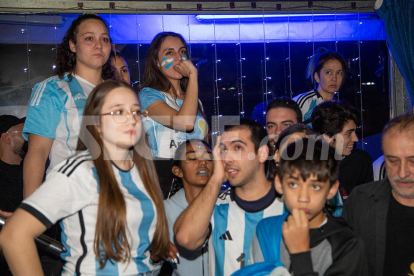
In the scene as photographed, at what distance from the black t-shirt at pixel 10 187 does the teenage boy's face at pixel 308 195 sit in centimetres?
188

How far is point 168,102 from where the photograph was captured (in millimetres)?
2416

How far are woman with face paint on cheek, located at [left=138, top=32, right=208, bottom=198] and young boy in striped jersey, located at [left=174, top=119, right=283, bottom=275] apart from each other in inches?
15.8

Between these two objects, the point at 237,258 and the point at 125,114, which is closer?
the point at 125,114

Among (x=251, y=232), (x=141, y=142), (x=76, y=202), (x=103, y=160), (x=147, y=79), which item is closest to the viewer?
(x=76, y=202)

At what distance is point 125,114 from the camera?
5.13 feet

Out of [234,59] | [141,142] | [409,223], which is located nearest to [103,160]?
[141,142]

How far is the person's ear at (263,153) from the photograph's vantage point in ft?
6.49

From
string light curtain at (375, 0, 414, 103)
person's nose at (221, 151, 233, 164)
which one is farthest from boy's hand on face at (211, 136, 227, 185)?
string light curtain at (375, 0, 414, 103)

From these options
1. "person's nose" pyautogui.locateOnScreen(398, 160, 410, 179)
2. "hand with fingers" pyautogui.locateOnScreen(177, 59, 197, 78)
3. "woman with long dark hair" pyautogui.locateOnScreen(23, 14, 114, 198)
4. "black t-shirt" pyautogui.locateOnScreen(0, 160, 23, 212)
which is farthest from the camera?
"black t-shirt" pyautogui.locateOnScreen(0, 160, 23, 212)

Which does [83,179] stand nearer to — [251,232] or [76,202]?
[76,202]

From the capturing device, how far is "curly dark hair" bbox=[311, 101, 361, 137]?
251cm

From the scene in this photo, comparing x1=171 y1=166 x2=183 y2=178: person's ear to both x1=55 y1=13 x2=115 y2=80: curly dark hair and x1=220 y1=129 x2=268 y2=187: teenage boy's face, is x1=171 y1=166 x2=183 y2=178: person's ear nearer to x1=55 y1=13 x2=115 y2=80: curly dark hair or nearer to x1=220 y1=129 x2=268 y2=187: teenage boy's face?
x1=220 y1=129 x2=268 y2=187: teenage boy's face

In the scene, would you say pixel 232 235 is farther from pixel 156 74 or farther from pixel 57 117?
pixel 156 74

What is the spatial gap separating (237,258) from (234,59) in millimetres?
3144
